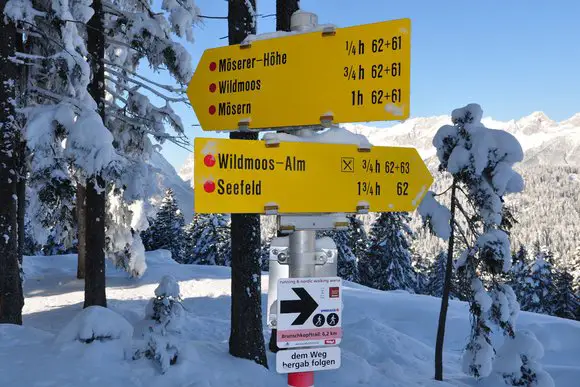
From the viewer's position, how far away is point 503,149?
1173 centimetres

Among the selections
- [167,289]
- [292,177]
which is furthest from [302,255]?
[167,289]

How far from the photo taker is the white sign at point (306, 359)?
2.53 meters

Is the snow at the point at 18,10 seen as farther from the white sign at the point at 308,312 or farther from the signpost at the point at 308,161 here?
the white sign at the point at 308,312

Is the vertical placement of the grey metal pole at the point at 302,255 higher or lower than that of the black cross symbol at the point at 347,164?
lower

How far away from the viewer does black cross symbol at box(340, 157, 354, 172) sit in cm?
273

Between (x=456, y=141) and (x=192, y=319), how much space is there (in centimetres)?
924

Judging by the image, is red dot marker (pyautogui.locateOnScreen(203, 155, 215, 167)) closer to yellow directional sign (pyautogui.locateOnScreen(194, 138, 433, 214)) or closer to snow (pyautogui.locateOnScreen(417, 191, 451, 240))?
yellow directional sign (pyautogui.locateOnScreen(194, 138, 433, 214))

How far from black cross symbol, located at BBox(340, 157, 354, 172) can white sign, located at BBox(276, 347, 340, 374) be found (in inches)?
39.2

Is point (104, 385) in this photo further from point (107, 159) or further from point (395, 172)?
point (395, 172)

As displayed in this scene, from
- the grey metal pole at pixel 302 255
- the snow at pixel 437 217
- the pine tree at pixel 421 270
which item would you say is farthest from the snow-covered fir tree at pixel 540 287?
the grey metal pole at pixel 302 255

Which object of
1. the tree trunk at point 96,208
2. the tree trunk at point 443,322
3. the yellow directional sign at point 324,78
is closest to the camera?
the yellow directional sign at point 324,78

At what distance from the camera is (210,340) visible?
12.7 m

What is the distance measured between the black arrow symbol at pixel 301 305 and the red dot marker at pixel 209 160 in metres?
0.81

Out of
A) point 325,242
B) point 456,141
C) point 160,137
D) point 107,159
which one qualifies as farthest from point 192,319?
point 325,242
